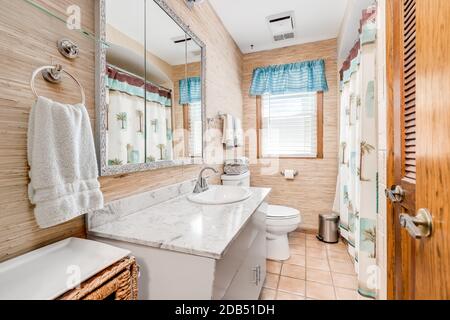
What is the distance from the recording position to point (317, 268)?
1991mm

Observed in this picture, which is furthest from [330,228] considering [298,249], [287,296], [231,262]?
[231,262]

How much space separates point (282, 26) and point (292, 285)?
2521mm

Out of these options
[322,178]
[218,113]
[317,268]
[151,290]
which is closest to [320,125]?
[322,178]

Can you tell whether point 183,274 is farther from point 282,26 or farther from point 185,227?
point 282,26

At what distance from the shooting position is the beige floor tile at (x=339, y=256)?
2163 mm

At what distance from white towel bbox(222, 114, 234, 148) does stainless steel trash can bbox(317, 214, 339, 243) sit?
142cm

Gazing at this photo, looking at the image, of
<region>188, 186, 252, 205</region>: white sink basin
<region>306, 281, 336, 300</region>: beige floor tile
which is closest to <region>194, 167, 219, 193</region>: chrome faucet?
<region>188, 186, 252, 205</region>: white sink basin

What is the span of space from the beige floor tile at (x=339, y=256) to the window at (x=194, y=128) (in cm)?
169

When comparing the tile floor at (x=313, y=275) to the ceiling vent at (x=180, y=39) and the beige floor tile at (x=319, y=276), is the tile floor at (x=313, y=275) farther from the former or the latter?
the ceiling vent at (x=180, y=39)

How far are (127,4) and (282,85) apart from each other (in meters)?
2.09

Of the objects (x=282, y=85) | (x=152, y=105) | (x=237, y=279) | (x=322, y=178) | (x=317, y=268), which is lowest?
(x=317, y=268)

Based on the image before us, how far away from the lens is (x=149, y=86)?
1278 millimetres

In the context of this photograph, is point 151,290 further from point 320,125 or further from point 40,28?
point 320,125

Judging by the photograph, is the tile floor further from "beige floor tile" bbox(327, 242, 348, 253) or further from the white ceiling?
the white ceiling
